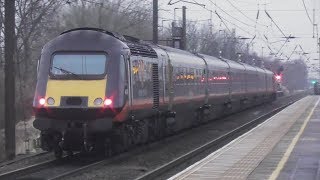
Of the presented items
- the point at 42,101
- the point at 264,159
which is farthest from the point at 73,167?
the point at 264,159

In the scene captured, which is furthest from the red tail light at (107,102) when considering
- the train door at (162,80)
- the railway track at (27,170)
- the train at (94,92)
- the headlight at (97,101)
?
the train door at (162,80)

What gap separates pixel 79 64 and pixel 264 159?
5091 mm

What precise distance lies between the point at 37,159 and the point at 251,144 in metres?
6.00

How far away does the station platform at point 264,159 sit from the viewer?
11.5 meters

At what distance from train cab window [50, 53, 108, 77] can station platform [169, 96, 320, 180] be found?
3.52m

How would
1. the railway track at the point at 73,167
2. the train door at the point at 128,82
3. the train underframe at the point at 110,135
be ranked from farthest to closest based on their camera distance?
the train door at the point at 128,82 → the train underframe at the point at 110,135 → the railway track at the point at 73,167

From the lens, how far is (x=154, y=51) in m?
18.4

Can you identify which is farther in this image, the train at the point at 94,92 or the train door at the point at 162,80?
the train door at the point at 162,80

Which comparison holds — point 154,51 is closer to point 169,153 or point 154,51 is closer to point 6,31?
point 169,153

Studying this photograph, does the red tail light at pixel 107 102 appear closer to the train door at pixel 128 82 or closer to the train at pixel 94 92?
the train at pixel 94 92

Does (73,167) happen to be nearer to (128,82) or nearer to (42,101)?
(42,101)

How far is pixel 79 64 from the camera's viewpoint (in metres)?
14.9

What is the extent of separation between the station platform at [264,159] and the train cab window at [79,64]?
139 inches

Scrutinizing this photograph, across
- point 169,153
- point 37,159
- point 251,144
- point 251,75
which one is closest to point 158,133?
point 169,153
